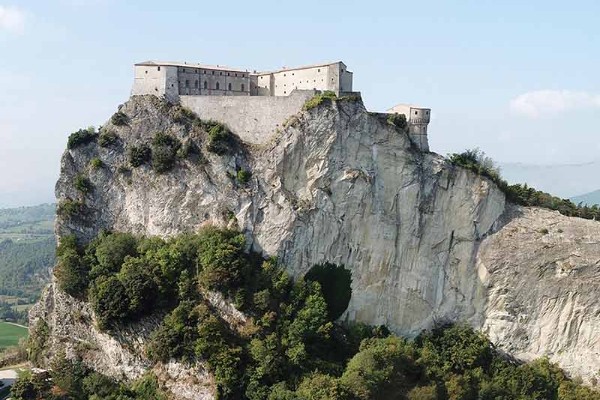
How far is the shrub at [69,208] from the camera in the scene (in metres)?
38.5

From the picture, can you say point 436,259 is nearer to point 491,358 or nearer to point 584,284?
point 491,358

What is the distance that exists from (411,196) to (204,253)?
1369 centimetres

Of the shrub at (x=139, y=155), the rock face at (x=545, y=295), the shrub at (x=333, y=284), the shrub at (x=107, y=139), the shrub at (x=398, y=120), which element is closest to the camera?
the shrub at (x=333, y=284)

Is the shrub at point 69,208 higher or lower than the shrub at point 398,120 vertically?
lower

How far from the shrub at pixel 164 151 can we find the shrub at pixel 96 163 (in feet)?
11.8

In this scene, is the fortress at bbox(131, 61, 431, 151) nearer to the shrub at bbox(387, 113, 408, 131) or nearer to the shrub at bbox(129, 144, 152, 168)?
the shrub at bbox(387, 113, 408, 131)

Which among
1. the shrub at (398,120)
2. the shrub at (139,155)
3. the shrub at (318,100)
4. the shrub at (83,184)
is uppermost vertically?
the shrub at (318,100)

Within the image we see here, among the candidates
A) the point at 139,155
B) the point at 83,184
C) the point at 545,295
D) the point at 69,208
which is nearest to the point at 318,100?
the point at 139,155

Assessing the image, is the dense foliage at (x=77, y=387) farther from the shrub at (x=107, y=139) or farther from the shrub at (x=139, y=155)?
the shrub at (x=107, y=139)

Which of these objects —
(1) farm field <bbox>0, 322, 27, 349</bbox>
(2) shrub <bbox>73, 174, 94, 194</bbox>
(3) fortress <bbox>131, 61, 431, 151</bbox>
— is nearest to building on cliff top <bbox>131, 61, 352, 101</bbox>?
(3) fortress <bbox>131, 61, 431, 151</bbox>

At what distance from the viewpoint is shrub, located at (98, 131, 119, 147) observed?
39281 millimetres

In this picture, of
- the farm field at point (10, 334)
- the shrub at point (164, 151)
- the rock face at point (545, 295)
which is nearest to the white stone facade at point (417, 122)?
the rock face at point (545, 295)

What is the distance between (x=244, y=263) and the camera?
34656 mm

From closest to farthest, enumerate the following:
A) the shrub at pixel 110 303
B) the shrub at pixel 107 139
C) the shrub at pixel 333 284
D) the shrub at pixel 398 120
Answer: the shrub at pixel 110 303 → the shrub at pixel 333 284 → the shrub at pixel 398 120 → the shrub at pixel 107 139
